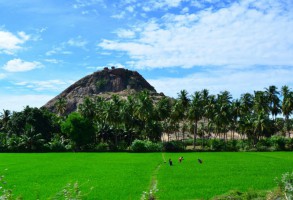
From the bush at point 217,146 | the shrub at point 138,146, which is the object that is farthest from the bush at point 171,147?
the bush at point 217,146

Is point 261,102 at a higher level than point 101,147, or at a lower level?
higher

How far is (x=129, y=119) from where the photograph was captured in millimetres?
86688

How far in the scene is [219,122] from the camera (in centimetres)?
9062

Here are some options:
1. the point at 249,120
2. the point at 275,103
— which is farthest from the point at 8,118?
the point at 275,103

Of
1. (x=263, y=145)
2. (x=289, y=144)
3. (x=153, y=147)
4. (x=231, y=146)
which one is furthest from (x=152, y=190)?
(x=289, y=144)

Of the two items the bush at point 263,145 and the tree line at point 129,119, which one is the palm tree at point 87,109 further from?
the bush at point 263,145

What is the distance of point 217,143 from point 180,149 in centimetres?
1011

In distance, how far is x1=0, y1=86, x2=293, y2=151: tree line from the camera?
81.0 metres

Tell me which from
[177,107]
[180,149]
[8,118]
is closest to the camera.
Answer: [180,149]

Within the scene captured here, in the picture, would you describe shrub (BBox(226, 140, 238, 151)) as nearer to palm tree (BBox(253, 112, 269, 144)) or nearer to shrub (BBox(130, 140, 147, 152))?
palm tree (BBox(253, 112, 269, 144))

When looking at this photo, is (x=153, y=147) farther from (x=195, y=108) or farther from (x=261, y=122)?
(x=261, y=122)

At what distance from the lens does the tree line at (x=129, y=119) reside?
81.0 meters

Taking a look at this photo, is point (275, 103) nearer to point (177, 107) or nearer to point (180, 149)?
point (177, 107)

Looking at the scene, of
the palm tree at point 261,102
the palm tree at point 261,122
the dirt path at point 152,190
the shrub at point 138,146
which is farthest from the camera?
the palm tree at point 261,102
